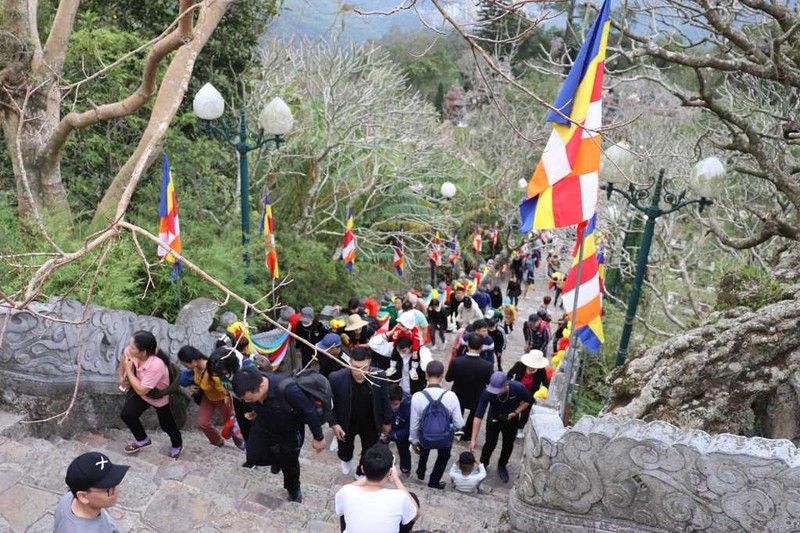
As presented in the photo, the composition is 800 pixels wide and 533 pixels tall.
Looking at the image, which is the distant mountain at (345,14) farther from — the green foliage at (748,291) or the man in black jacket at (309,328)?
the green foliage at (748,291)

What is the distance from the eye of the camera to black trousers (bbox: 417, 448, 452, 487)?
17.5 ft

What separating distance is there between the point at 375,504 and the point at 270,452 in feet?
5.82

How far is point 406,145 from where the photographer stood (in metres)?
15.5

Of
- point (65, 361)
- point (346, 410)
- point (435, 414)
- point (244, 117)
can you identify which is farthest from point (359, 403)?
point (244, 117)

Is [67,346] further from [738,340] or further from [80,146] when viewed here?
[738,340]

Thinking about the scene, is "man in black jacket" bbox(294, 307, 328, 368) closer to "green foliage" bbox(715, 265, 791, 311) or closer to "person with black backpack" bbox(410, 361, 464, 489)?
"person with black backpack" bbox(410, 361, 464, 489)

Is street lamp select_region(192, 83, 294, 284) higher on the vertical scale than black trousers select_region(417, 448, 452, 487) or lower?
higher

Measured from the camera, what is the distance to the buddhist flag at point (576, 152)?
498 cm

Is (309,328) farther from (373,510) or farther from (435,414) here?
(373,510)

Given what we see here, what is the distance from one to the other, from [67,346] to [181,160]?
5.58 meters

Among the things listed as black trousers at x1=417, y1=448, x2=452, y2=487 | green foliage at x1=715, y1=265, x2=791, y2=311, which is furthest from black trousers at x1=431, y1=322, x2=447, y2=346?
green foliage at x1=715, y1=265, x2=791, y2=311

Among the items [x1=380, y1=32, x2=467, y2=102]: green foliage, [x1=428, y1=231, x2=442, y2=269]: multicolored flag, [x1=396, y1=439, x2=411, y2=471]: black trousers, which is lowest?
[x1=396, y1=439, x2=411, y2=471]: black trousers

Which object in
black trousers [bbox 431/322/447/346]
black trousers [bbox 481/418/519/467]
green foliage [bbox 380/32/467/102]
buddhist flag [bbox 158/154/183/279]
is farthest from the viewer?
green foliage [bbox 380/32/467/102]

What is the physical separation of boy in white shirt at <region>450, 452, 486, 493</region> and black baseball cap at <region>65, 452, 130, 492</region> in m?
3.37
